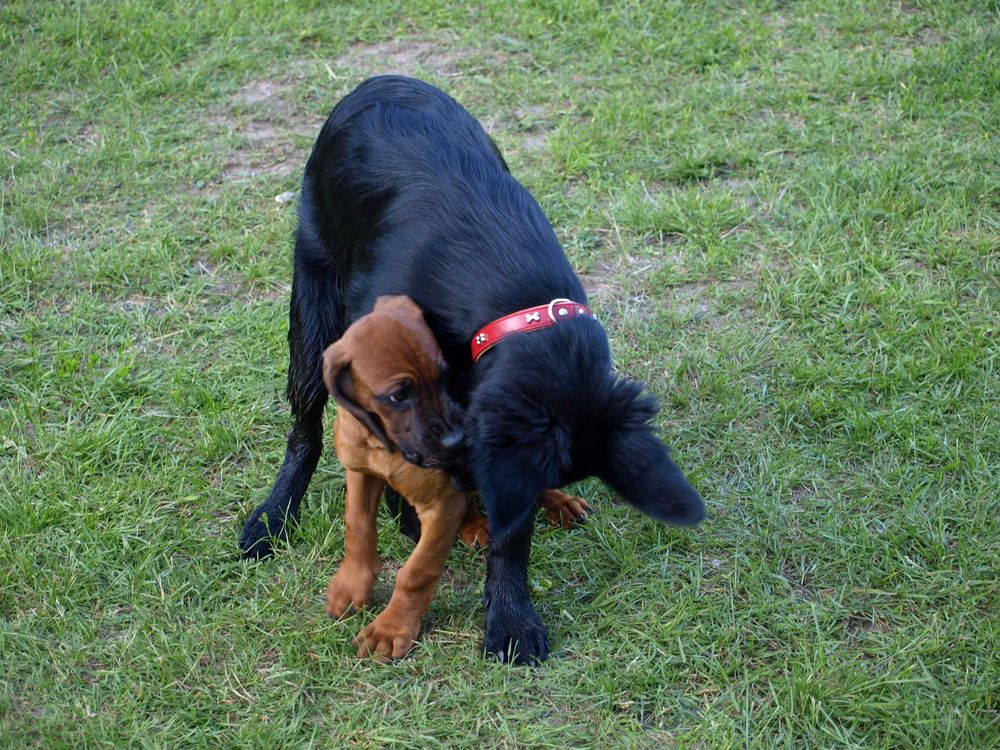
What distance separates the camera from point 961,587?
11.2ft

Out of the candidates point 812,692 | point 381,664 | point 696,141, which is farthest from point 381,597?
point 696,141

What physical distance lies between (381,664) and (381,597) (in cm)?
34

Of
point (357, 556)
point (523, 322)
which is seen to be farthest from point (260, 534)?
point (523, 322)

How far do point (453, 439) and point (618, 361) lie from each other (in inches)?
71.1

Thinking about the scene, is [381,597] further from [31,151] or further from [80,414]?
[31,151]

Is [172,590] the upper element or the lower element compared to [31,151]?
lower

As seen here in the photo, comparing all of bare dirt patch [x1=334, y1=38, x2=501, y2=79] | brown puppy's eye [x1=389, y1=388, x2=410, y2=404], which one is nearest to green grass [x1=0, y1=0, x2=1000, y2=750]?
bare dirt patch [x1=334, y1=38, x2=501, y2=79]

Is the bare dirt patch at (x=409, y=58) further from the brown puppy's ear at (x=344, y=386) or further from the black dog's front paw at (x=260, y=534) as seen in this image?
the brown puppy's ear at (x=344, y=386)

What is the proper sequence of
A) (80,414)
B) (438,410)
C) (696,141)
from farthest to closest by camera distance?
(696,141), (80,414), (438,410)

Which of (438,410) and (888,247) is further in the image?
(888,247)

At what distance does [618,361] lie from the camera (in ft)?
15.0

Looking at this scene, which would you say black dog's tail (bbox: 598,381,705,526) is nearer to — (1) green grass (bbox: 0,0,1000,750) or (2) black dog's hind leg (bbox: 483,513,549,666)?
(2) black dog's hind leg (bbox: 483,513,549,666)

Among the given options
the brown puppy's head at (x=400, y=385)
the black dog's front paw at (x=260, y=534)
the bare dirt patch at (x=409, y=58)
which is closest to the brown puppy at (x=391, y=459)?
the brown puppy's head at (x=400, y=385)

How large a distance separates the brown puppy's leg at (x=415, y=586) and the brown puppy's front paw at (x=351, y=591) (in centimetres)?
11
